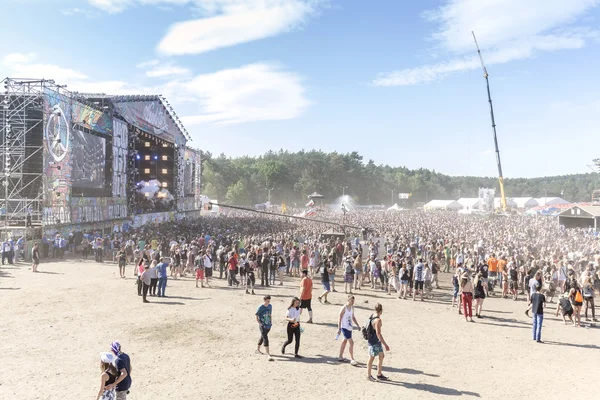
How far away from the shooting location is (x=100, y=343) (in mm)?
8922

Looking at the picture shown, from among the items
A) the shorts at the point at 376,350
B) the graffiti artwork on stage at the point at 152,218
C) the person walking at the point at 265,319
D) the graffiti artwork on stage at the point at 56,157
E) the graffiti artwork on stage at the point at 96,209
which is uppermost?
the graffiti artwork on stage at the point at 56,157

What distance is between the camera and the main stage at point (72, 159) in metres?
22.7

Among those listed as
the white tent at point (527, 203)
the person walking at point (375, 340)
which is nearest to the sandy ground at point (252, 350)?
the person walking at point (375, 340)

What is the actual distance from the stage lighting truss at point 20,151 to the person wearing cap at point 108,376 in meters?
21.0

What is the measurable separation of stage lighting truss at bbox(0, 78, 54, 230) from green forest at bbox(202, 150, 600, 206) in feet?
224

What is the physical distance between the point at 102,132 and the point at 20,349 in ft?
77.1

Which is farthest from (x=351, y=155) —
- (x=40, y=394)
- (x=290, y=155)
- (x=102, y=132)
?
(x=40, y=394)

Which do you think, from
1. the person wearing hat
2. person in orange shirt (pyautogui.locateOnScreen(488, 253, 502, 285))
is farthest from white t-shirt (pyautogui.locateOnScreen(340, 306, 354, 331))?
person in orange shirt (pyautogui.locateOnScreen(488, 253, 502, 285))

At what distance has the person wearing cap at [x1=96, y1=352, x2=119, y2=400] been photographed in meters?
4.89

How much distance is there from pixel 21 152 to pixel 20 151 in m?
0.62

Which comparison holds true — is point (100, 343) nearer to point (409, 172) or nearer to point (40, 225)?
point (40, 225)

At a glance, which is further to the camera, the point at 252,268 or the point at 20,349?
the point at 252,268

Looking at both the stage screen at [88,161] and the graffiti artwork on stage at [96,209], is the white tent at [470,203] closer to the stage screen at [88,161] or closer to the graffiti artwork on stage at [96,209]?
the graffiti artwork on stage at [96,209]

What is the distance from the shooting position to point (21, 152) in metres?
23.3
